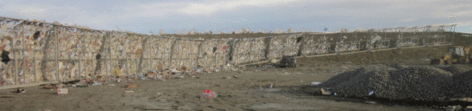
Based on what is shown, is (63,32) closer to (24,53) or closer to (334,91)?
(24,53)

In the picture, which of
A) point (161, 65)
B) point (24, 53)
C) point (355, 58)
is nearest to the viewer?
point (24, 53)

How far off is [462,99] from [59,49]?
9.19 m

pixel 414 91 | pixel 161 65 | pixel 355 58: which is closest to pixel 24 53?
pixel 161 65

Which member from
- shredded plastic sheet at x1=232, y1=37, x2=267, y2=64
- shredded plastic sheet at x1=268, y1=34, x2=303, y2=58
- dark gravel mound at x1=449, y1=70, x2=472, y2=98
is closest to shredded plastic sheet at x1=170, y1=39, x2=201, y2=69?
shredded plastic sheet at x1=232, y1=37, x2=267, y2=64

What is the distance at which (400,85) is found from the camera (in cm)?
634

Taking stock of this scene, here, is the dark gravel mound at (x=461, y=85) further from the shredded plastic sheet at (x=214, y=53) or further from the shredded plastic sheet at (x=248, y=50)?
the shredded plastic sheet at (x=248, y=50)

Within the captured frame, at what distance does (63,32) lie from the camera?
9633 mm

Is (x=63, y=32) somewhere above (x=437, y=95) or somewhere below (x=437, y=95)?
above

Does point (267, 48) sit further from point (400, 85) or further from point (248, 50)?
point (400, 85)

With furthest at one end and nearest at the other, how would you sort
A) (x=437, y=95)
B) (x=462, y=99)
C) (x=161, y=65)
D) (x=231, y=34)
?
(x=231, y=34)
(x=161, y=65)
(x=437, y=95)
(x=462, y=99)

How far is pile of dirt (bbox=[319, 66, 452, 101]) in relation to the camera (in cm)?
603

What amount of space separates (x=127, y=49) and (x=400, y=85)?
913 centimetres

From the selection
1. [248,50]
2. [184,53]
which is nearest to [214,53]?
[248,50]

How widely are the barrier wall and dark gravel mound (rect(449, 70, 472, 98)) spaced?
8960mm
